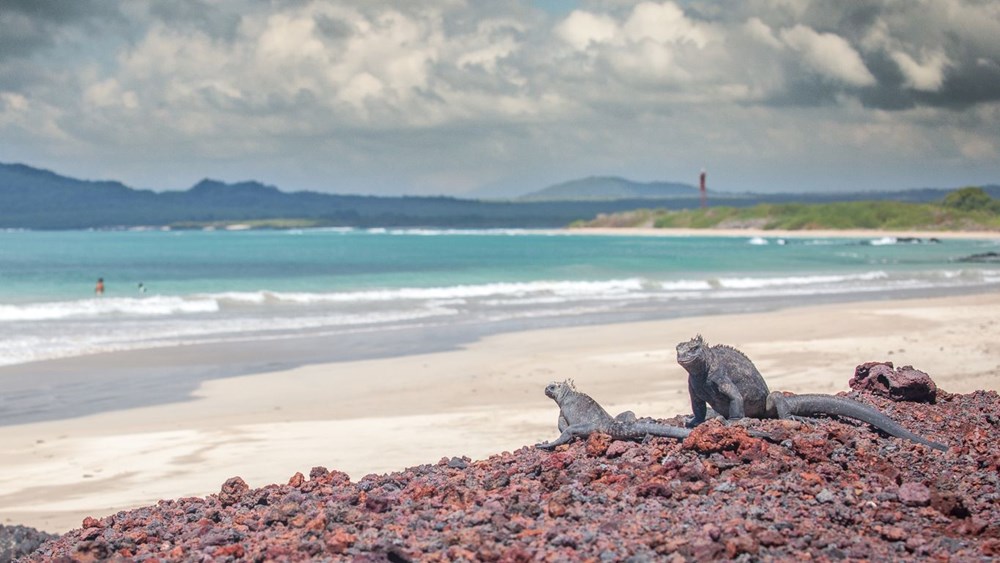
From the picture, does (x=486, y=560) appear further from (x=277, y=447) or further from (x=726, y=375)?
(x=277, y=447)

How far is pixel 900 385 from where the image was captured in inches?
308

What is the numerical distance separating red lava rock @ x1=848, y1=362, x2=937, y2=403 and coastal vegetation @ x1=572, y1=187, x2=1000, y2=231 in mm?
136072

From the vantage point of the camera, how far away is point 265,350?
21.7 meters

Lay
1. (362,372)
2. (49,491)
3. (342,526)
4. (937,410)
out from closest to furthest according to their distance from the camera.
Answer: (342,526) < (937,410) < (49,491) < (362,372)

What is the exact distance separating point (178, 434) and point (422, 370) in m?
5.90

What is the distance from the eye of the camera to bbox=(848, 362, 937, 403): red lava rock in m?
7.82

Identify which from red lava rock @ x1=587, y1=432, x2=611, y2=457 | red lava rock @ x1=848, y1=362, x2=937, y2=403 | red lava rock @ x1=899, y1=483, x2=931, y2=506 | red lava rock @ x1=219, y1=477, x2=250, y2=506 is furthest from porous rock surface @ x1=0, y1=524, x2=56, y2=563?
red lava rock @ x1=848, y1=362, x2=937, y2=403

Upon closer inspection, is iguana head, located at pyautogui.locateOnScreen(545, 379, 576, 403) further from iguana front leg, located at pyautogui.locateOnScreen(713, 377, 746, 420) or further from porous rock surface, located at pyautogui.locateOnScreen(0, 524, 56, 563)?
porous rock surface, located at pyautogui.locateOnScreen(0, 524, 56, 563)

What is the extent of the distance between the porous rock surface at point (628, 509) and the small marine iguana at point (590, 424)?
129 millimetres

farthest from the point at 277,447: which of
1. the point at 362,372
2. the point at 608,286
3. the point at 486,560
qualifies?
the point at 608,286

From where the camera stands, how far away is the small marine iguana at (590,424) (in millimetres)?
6414

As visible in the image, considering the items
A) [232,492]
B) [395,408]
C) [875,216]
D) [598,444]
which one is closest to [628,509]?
[598,444]

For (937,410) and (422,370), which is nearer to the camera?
(937,410)

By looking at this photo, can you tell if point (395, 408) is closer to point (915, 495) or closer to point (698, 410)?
point (698, 410)
